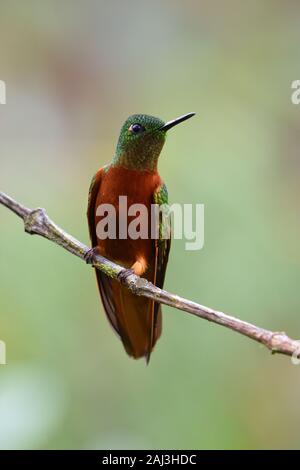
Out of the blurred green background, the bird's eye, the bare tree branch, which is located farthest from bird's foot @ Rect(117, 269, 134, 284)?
the bird's eye

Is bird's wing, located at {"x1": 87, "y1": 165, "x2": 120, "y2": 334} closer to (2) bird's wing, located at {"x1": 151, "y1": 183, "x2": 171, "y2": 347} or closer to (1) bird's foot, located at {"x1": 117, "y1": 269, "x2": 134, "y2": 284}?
(2) bird's wing, located at {"x1": 151, "y1": 183, "x2": 171, "y2": 347}

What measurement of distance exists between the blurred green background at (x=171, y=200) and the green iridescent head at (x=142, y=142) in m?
0.84

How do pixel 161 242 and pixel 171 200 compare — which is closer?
pixel 161 242

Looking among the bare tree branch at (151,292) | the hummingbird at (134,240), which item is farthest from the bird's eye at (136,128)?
the bare tree branch at (151,292)

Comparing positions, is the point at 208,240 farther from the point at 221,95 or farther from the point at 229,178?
the point at 221,95

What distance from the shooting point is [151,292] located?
10.1 feet

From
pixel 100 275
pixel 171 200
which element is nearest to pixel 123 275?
pixel 100 275

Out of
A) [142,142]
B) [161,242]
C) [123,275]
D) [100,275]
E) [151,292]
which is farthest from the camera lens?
[100,275]

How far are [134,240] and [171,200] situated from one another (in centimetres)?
94

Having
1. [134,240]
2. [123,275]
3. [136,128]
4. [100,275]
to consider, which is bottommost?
[123,275]

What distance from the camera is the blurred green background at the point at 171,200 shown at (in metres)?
4.08

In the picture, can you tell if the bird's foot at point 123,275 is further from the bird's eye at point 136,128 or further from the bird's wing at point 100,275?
the bird's eye at point 136,128

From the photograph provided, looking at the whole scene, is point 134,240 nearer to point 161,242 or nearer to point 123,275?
point 161,242

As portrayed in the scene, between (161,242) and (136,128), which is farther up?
(136,128)
